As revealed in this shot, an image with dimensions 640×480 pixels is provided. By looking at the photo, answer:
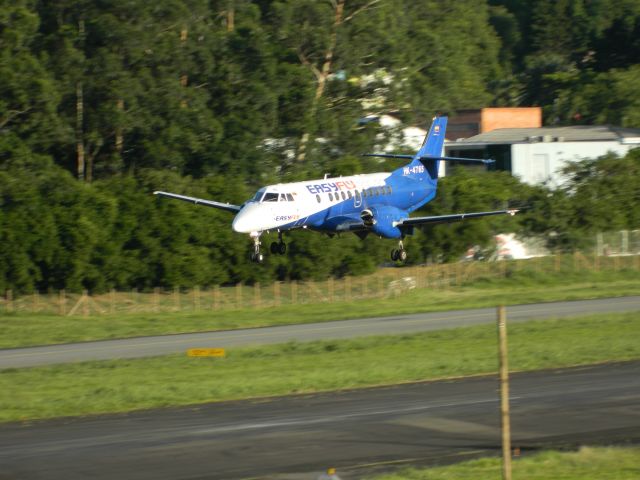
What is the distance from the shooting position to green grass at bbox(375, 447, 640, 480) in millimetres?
18656

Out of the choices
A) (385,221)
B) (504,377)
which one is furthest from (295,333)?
(504,377)

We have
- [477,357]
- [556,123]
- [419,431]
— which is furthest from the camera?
[556,123]

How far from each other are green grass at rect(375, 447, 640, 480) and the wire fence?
39.6 m

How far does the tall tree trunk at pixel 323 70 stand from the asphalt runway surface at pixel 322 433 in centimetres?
4561

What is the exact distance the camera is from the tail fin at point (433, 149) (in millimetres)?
52969

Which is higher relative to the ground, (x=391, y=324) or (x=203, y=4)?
(x=203, y=4)

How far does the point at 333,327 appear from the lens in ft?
158

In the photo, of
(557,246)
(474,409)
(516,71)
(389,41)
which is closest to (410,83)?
(389,41)

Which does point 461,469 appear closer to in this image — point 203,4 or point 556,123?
point 203,4

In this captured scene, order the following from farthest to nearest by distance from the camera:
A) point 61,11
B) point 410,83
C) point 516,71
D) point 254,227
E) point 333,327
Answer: point 516,71 → point 410,83 → point 61,11 → point 333,327 → point 254,227

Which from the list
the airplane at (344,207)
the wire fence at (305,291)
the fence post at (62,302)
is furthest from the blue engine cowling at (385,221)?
the fence post at (62,302)

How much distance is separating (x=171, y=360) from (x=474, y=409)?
14.9 m

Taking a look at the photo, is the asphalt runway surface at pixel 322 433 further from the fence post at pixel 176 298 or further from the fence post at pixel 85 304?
the fence post at pixel 176 298

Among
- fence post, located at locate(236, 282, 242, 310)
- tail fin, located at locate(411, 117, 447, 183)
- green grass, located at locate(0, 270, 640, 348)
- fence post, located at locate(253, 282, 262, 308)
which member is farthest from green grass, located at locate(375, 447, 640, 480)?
fence post, located at locate(253, 282, 262, 308)
